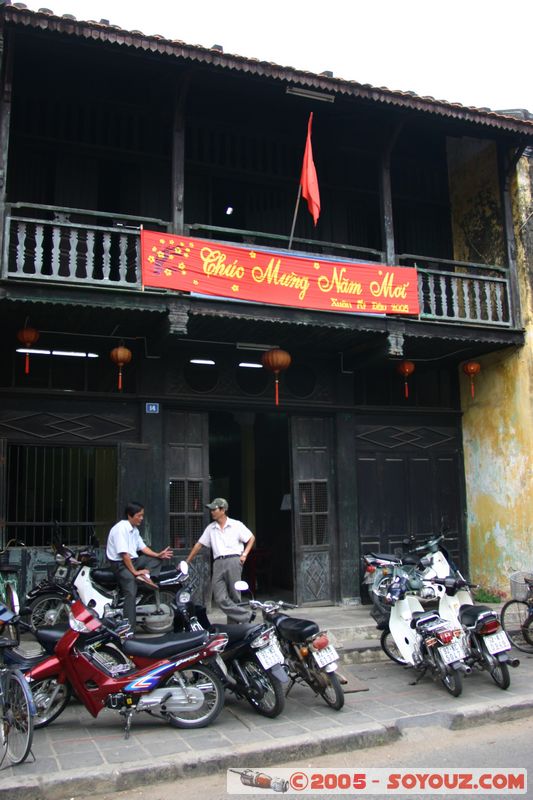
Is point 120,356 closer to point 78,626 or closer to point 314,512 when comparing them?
point 314,512

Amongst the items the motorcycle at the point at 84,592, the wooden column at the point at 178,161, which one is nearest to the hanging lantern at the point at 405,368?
the wooden column at the point at 178,161

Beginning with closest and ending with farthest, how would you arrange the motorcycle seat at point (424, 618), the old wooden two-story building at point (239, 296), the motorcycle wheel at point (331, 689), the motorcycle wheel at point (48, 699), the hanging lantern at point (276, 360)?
the motorcycle wheel at point (48, 699) < the motorcycle wheel at point (331, 689) < the motorcycle seat at point (424, 618) < the old wooden two-story building at point (239, 296) < the hanging lantern at point (276, 360)

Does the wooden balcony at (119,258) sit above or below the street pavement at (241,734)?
above

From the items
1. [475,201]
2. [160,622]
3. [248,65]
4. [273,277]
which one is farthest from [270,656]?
[475,201]

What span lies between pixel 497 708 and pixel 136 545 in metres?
4.32

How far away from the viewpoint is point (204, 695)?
230 inches

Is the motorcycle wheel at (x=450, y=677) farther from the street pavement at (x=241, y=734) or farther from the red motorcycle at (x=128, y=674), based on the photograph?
the red motorcycle at (x=128, y=674)

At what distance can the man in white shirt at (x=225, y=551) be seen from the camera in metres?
7.73

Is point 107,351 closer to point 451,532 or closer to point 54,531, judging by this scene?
point 54,531

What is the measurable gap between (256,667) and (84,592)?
3.04 metres

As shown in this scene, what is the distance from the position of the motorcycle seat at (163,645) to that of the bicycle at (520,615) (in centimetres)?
442

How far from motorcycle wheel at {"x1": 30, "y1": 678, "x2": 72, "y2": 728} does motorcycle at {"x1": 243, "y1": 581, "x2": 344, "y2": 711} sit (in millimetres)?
1751

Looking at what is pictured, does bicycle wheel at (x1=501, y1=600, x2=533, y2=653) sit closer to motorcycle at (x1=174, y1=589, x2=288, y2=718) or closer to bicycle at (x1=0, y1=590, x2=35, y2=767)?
motorcycle at (x1=174, y1=589, x2=288, y2=718)

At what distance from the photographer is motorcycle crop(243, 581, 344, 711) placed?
6.07 metres
